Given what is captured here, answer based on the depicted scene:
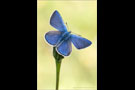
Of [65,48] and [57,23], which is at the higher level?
[57,23]

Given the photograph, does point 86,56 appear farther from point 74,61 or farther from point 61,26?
point 61,26

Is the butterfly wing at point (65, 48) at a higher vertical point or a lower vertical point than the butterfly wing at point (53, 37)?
lower

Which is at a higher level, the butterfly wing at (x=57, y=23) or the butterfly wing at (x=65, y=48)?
the butterfly wing at (x=57, y=23)

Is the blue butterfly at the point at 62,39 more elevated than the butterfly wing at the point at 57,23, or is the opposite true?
the butterfly wing at the point at 57,23
